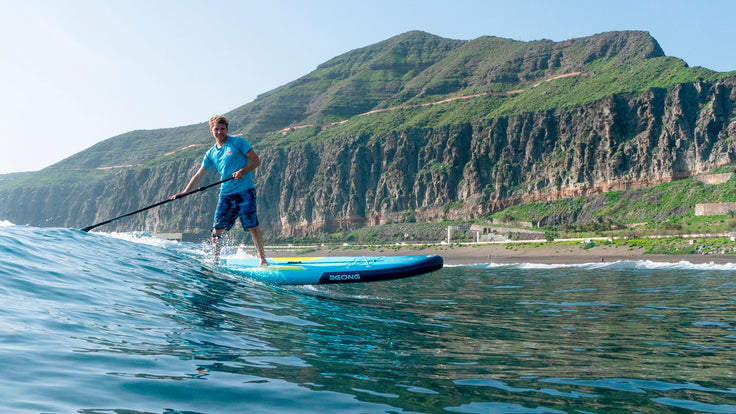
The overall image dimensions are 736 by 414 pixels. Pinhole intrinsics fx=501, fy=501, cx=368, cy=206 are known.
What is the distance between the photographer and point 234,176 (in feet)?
31.4

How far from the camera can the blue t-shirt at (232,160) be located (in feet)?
32.3

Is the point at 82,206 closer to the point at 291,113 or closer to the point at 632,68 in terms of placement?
the point at 291,113

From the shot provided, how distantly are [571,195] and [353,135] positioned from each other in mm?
52624

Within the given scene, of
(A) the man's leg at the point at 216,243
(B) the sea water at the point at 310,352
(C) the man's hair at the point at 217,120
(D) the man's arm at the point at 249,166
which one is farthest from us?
(A) the man's leg at the point at 216,243

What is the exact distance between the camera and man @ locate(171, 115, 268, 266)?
31.9 ft

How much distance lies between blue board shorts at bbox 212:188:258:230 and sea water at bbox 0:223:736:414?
136 cm

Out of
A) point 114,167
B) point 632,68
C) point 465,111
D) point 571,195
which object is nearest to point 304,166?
point 465,111

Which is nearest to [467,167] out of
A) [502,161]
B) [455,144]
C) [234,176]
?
[455,144]

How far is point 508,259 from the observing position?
176ft

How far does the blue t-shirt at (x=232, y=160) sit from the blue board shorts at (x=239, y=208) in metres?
0.12

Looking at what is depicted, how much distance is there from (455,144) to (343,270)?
95.7m

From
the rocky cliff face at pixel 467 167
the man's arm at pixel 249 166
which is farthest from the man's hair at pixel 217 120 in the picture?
the rocky cliff face at pixel 467 167

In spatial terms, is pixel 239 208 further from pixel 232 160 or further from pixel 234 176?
pixel 232 160

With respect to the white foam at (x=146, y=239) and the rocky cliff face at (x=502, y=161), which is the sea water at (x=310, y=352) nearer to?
the white foam at (x=146, y=239)
